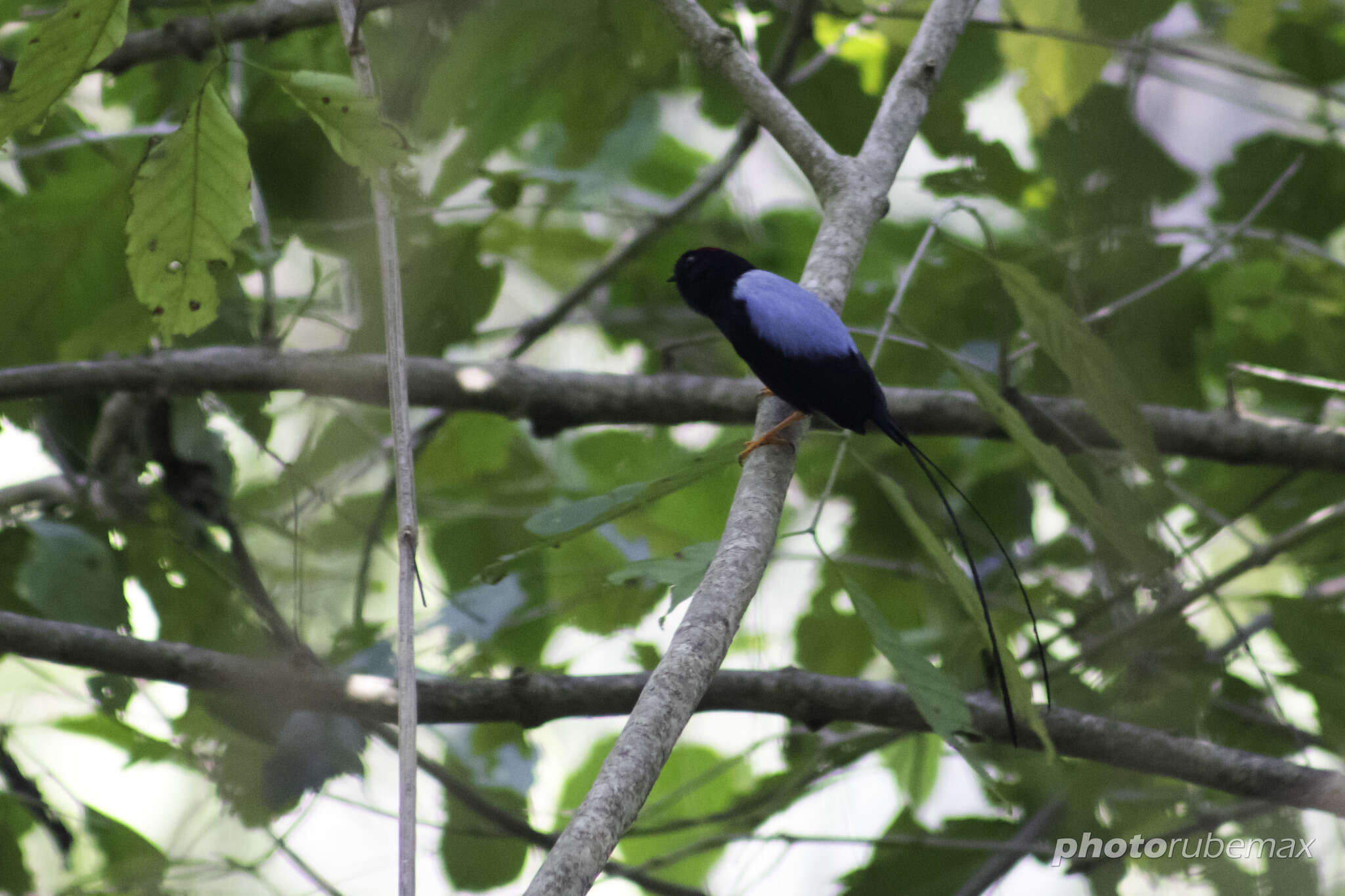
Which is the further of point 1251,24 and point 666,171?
point 666,171

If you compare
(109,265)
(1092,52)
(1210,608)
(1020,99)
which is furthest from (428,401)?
(1210,608)

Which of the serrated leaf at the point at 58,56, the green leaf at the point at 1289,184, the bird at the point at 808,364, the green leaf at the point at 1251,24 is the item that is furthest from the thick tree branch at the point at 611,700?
the green leaf at the point at 1251,24

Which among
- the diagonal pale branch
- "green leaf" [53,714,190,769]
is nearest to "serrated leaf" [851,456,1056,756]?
the diagonal pale branch

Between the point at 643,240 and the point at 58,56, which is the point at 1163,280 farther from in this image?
the point at 58,56

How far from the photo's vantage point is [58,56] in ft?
4.58

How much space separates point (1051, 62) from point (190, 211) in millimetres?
2450

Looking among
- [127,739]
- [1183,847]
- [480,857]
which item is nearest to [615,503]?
[480,857]

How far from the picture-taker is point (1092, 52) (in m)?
2.97

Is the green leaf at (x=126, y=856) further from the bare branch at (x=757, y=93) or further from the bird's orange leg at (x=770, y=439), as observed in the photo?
the bare branch at (x=757, y=93)

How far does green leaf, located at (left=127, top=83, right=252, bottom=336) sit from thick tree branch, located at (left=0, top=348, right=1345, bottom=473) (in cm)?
125

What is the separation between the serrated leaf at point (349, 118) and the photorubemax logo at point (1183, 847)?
2286 millimetres

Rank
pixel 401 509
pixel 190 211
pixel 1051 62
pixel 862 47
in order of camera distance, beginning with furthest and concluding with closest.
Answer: pixel 862 47 < pixel 1051 62 < pixel 190 211 < pixel 401 509

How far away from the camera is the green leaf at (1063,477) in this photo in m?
1.79

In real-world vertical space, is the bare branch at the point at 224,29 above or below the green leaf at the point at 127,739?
above
